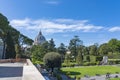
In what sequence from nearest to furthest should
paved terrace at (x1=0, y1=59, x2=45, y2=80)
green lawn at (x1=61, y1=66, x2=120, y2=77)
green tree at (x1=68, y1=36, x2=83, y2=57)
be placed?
1. paved terrace at (x1=0, y1=59, x2=45, y2=80)
2. green lawn at (x1=61, y1=66, x2=120, y2=77)
3. green tree at (x1=68, y1=36, x2=83, y2=57)

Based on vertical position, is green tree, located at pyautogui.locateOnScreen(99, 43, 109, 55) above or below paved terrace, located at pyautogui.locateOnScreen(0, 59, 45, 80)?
above

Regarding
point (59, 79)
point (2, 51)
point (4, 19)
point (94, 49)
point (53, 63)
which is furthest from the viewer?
point (94, 49)

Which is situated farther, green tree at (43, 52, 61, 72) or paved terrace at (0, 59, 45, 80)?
green tree at (43, 52, 61, 72)

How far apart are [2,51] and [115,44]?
47709 millimetres

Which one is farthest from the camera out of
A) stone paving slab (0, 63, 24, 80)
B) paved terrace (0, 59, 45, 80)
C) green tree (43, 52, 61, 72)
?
green tree (43, 52, 61, 72)

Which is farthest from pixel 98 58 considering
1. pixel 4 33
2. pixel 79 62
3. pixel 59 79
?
pixel 59 79

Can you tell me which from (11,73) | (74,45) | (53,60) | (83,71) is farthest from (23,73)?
(74,45)

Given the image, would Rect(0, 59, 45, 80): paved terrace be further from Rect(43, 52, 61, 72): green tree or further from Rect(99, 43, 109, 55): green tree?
Rect(99, 43, 109, 55): green tree

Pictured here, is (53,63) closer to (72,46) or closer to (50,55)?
(50,55)

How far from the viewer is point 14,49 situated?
4569 cm

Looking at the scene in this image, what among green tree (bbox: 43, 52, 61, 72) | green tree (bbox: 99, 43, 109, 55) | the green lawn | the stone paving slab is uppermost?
green tree (bbox: 99, 43, 109, 55)

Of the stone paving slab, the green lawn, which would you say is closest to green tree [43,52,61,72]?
the green lawn

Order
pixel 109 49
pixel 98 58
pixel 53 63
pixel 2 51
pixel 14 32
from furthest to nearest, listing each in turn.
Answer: pixel 109 49 → pixel 98 58 → pixel 14 32 → pixel 2 51 → pixel 53 63

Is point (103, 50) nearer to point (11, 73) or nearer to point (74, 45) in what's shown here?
point (74, 45)
